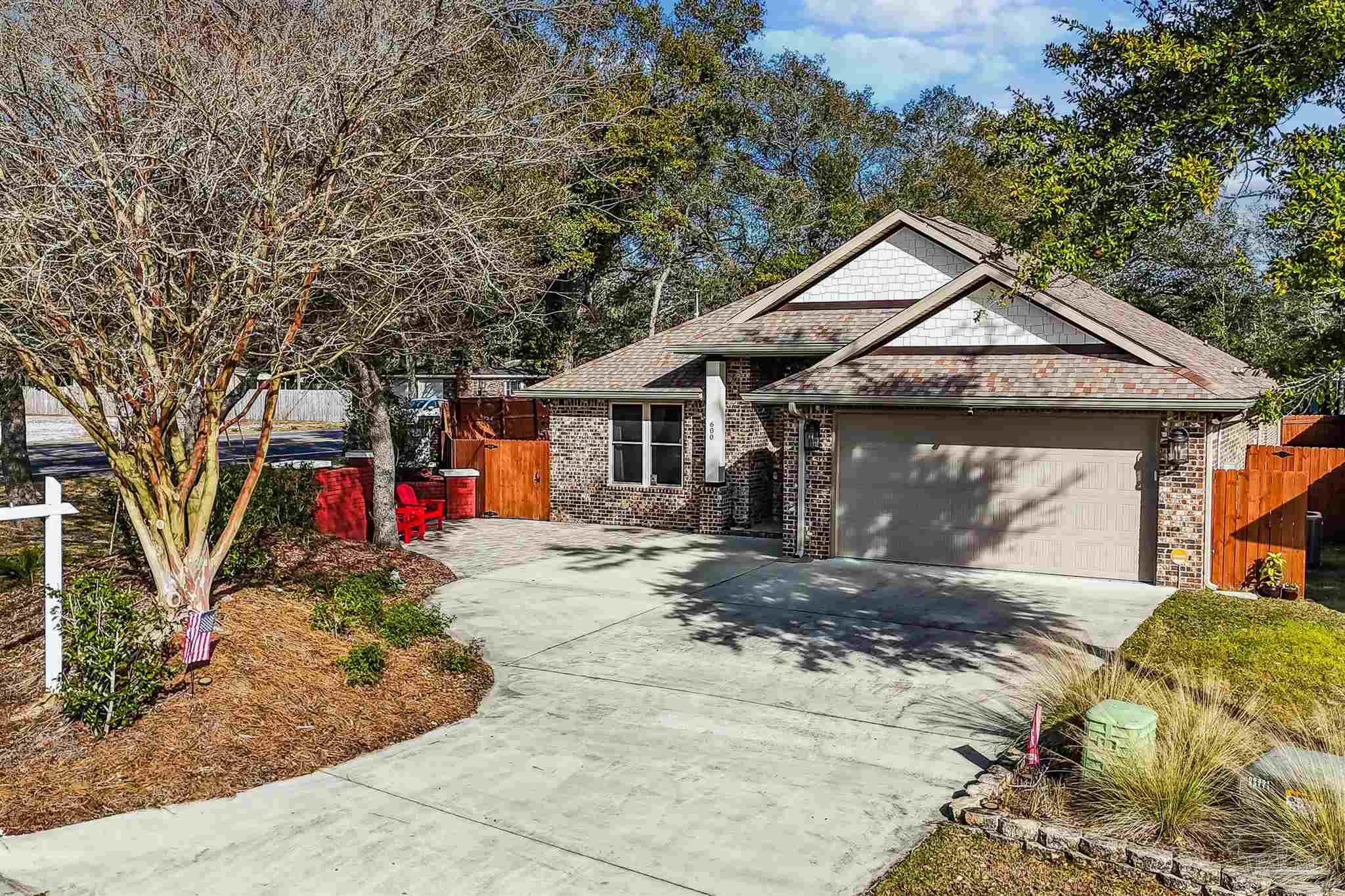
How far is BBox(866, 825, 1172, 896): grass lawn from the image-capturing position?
230 inches

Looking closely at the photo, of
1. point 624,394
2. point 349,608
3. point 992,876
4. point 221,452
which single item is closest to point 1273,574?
point 992,876

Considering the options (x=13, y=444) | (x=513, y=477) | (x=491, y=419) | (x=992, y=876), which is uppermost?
(x=491, y=419)

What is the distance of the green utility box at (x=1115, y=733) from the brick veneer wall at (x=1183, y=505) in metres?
8.15

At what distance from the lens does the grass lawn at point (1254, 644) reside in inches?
389

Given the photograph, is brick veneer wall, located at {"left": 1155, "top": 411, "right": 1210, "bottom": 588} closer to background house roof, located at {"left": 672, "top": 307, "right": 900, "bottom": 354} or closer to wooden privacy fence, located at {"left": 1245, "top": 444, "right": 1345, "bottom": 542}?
wooden privacy fence, located at {"left": 1245, "top": 444, "right": 1345, "bottom": 542}

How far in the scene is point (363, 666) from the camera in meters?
9.34

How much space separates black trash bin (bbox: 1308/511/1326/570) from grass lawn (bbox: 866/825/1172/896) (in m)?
13.0

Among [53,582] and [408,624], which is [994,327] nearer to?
[408,624]

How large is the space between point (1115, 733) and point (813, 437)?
A: 1033 cm

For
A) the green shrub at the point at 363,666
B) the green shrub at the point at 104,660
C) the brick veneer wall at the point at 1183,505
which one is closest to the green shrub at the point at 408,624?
the green shrub at the point at 363,666

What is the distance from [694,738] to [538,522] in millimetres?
13703

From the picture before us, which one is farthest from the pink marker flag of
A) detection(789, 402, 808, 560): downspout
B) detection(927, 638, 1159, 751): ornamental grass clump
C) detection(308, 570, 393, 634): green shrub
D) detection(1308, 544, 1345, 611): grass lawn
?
detection(789, 402, 808, 560): downspout

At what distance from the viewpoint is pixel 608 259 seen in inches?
1250

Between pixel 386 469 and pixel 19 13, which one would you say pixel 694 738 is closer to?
pixel 386 469
